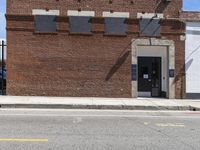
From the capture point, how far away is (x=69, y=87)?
83.1 ft

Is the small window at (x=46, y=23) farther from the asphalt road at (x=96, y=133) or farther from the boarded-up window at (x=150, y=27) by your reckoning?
the asphalt road at (x=96, y=133)

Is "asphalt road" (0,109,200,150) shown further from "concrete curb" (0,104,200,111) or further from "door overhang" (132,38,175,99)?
"door overhang" (132,38,175,99)

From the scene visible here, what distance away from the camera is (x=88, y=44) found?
83.5ft

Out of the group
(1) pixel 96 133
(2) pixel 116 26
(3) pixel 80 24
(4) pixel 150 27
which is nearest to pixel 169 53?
(4) pixel 150 27

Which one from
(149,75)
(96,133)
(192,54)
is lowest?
(96,133)

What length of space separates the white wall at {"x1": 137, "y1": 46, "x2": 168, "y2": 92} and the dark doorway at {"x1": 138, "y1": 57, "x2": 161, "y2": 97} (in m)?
0.27

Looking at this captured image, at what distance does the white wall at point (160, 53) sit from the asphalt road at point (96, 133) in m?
10.6

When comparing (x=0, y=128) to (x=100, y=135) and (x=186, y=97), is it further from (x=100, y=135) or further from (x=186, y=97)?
(x=186, y=97)

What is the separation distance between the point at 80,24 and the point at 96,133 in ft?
46.5

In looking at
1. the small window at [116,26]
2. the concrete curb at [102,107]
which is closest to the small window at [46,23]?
the small window at [116,26]

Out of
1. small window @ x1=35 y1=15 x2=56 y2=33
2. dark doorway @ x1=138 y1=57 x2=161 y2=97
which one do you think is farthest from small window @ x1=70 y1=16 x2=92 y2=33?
dark doorway @ x1=138 y1=57 x2=161 y2=97

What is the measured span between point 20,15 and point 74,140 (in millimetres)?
15401

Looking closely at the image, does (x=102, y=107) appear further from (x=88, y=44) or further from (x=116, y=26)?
(x=116, y=26)

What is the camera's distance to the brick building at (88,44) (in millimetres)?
25094
